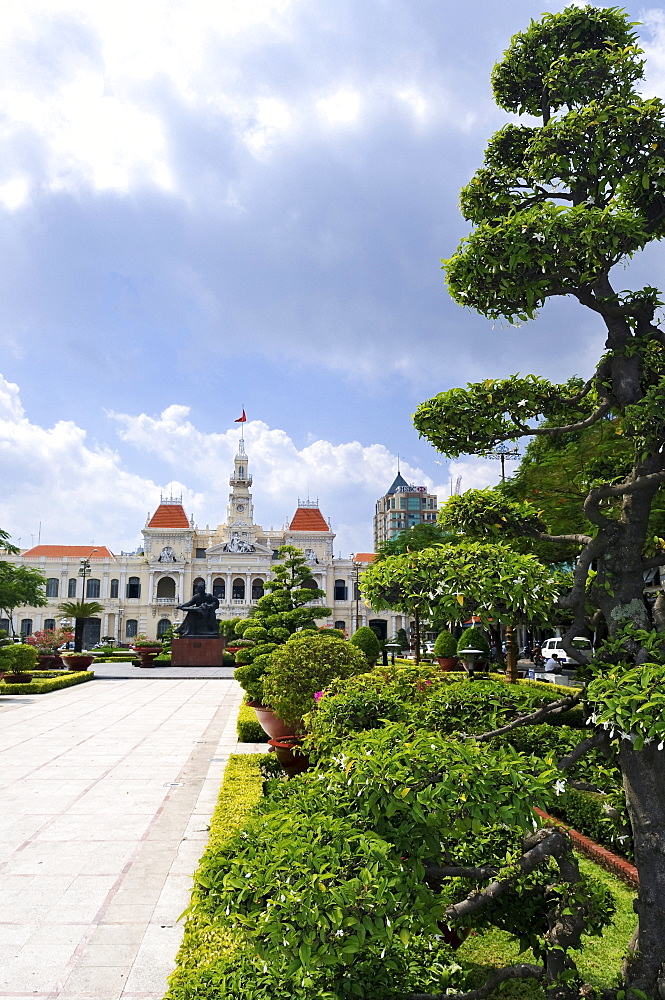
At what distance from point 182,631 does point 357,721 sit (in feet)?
114

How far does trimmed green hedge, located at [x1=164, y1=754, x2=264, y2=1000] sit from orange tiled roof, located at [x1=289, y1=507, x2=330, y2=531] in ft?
241

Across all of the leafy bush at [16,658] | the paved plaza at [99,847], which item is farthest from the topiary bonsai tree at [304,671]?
the leafy bush at [16,658]

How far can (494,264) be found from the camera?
11.6 feet

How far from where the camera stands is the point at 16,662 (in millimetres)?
22109

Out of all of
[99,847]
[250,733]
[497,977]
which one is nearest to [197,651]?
[250,733]

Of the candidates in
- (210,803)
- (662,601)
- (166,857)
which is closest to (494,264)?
(662,601)

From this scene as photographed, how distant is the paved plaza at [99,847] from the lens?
4500 millimetres

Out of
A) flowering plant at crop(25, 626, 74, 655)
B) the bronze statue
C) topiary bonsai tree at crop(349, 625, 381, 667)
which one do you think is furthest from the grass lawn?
the bronze statue

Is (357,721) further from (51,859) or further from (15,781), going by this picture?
(15,781)

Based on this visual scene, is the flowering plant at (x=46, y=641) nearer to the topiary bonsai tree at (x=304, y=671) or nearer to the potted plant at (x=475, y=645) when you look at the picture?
the potted plant at (x=475, y=645)

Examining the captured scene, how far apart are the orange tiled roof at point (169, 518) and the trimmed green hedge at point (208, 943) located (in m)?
72.1

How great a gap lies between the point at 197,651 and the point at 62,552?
45.0 metres

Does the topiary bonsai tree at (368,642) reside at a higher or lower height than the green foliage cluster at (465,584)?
lower

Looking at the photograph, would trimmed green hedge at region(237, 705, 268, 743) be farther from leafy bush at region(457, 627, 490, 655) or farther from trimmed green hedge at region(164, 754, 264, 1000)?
leafy bush at region(457, 627, 490, 655)
